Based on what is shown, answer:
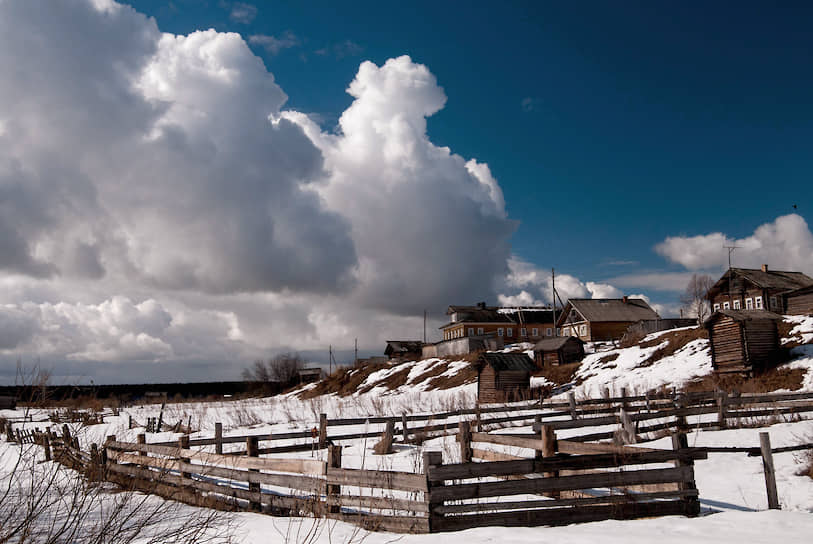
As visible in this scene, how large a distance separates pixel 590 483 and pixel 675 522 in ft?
3.91

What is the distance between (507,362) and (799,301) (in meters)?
29.0

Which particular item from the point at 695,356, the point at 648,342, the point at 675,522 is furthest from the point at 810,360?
the point at 675,522

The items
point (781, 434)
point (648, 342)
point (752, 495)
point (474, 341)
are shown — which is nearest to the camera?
point (752, 495)

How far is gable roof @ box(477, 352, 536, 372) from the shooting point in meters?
41.0

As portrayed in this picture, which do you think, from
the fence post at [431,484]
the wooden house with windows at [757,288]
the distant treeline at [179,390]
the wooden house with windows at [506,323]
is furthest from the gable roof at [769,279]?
the fence post at [431,484]

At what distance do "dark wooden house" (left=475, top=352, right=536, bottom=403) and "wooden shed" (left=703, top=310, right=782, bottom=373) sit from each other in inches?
471

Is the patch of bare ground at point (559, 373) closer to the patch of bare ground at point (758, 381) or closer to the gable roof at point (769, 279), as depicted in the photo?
the patch of bare ground at point (758, 381)

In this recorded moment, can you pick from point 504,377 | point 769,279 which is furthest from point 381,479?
point 769,279

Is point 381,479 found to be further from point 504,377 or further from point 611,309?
point 611,309

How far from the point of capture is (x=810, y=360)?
3466 cm

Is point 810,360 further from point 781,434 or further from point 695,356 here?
point 781,434

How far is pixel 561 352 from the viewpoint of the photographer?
52625mm

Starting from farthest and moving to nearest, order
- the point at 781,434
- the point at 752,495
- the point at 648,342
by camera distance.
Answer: the point at 648,342
the point at 781,434
the point at 752,495

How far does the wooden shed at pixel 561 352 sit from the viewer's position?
52.5 metres
